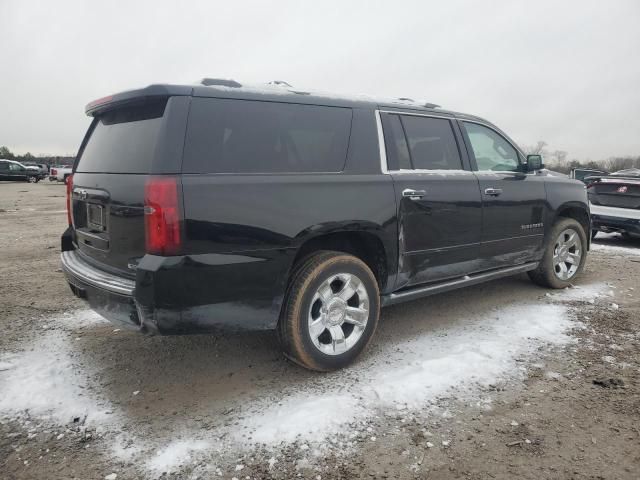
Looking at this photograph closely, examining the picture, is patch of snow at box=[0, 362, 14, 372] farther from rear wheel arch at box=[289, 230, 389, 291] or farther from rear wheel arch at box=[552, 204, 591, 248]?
rear wheel arch at box=[552, 204, 591, 248]

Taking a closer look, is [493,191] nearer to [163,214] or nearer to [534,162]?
[534,162]

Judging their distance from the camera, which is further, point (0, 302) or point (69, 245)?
point (0, 302)

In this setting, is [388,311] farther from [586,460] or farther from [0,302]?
[0,302]

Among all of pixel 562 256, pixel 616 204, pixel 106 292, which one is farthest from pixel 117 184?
pixel 616 204

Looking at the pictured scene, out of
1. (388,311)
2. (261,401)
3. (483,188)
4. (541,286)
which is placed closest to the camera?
(261,401)

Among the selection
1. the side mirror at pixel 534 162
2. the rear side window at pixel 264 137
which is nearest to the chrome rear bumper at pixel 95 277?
the rear side window at pixel 264 137

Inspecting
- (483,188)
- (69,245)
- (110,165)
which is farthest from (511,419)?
(69,245)

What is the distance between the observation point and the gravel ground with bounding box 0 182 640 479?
228 centimetres

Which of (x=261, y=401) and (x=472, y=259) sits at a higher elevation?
(x=472, y=259)

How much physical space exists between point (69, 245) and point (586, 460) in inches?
144

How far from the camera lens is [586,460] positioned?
229 cm

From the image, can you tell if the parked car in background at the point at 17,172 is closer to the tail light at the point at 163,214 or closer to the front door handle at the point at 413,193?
the tail light at the point at 163,214

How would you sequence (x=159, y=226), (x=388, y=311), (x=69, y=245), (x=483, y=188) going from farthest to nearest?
(x=388, y=311) → (x=483, y=188) → (x=69, y=245) → (x=159, y=226)

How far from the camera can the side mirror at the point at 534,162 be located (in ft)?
15.0
